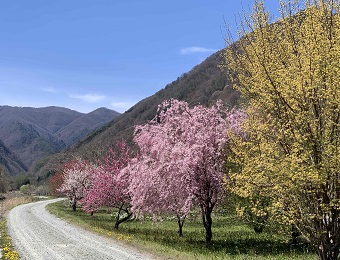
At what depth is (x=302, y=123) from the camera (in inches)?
390

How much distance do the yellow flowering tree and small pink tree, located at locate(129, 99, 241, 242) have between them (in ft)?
25.5

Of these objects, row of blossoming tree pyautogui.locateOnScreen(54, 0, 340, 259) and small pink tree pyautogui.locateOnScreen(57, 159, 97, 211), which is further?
small pink tree pyautogui.locateOnScreen(57, 159, 97, 211)

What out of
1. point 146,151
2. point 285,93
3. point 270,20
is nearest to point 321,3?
point 270,20

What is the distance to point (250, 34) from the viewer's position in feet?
40.4

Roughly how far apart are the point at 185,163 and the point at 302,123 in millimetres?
9679

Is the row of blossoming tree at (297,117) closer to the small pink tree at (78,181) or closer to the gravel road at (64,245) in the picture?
the gravel road at (64,245)

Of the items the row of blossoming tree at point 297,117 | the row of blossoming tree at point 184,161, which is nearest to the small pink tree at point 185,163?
the row of blossoming tree at point 184,161

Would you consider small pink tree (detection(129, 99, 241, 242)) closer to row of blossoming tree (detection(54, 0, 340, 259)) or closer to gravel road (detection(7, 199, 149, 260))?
gravel road (detection(7, 199, 149, 260))

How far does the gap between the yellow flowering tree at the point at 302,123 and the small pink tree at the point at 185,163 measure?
778cm

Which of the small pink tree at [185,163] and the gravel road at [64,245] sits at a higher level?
the small pink tree at [185,163]

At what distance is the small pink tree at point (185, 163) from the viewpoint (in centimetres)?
1922

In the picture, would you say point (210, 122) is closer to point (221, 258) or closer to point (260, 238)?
point (221, 258)

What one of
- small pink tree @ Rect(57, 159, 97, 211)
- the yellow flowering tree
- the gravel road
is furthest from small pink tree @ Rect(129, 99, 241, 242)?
small pink tree @ Rect(57, 159, 97, 211)

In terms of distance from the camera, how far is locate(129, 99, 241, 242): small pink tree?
63.1 ft
